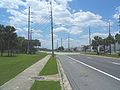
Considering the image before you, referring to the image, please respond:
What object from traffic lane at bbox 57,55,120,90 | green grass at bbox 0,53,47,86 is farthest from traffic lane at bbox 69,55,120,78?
green grass at bbox 0,53,47,86

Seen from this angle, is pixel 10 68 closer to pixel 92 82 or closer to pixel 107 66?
pixel 92 82

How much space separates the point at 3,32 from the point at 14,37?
9.39 feet

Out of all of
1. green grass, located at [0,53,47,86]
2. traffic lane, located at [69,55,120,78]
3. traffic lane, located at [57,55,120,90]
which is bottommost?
traffic lane, located at [57,55,120,90]

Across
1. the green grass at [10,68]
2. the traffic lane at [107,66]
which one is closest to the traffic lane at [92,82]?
the traffic lane at [107,66]

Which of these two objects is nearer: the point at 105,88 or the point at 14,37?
the point at 105,88

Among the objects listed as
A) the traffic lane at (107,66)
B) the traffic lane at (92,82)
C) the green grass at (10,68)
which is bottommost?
the traffic lane at (92,82)

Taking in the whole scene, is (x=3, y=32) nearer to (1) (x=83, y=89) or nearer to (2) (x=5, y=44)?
(2) (x=5, y=44)

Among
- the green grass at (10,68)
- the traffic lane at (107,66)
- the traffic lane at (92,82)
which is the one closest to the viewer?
the traffic lane at (92,82)

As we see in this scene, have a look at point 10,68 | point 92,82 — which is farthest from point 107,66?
point 10,68

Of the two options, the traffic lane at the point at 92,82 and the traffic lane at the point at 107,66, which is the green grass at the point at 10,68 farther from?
the traffic lane at the point at 107,66

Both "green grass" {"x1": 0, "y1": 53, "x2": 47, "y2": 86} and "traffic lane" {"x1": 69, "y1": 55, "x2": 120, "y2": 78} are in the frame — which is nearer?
"green grass" {"x1": 0, "y1": 53, "x2": 47, "y2": 86}

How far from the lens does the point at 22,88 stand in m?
6.71

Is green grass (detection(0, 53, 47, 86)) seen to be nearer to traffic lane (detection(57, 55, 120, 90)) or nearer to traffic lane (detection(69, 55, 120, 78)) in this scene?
traffic lane (detection(57, 55, 120, 90))

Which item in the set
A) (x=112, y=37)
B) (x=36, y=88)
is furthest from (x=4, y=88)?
(x=112, y=37)
